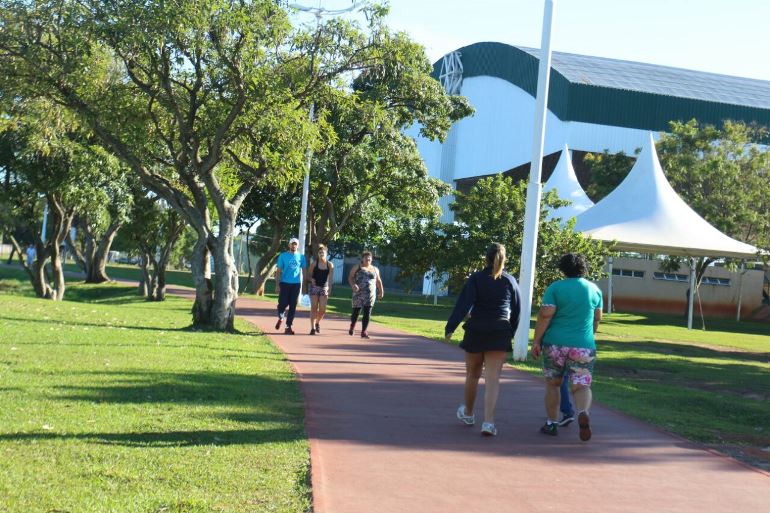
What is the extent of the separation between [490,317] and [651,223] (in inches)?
945

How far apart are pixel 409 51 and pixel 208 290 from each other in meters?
5.52

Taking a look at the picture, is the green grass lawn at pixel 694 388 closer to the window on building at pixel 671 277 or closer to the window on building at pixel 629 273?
the window on building at pixel 629 273

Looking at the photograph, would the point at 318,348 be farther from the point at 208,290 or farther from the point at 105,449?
the point at 105,449

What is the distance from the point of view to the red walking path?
234 inches

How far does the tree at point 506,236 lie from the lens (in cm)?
3031

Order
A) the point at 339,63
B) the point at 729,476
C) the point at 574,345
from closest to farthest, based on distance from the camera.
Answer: the point at 729,476
the point at 574,345
the point at 339,63

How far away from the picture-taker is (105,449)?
6.29 metres

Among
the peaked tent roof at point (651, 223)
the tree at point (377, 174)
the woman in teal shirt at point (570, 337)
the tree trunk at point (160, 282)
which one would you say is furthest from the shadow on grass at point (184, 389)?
the tree trunk at point (160, 282)

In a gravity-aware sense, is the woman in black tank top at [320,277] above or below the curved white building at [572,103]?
below

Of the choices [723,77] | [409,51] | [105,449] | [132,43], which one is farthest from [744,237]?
[105,449]

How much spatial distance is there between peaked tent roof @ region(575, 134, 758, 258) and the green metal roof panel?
2184 centimetres

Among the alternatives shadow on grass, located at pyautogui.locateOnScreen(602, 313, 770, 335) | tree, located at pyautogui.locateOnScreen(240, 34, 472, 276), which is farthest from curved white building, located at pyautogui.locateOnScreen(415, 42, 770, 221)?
tree, located at pyautogui.locateOnScreen(240, 34, 472, 276)

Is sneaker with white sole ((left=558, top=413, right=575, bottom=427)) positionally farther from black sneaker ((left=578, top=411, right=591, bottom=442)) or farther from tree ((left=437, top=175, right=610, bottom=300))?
tree ((left=437, top=175, right=610, bottom=300))

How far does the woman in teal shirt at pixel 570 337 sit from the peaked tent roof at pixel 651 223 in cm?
2235
